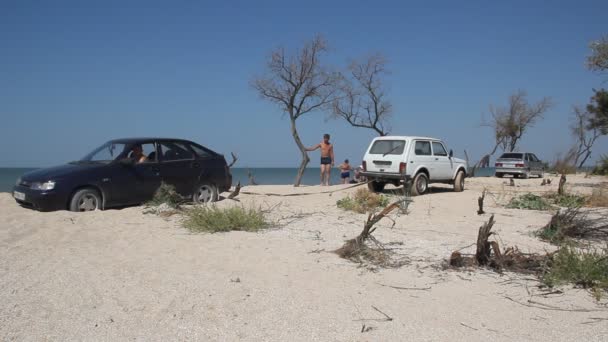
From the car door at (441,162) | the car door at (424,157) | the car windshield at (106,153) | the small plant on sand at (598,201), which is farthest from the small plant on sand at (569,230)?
the car windshield at (106,153)

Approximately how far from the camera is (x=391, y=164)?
12305 millimetres

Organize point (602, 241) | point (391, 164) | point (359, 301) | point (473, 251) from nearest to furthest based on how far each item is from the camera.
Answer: point (359, 301) → point (473, 251) → point (602, 241) → point (391, 164)

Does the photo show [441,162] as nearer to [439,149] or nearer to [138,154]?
[439,149]

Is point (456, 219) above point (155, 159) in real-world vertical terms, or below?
below

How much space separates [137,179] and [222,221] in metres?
3.02

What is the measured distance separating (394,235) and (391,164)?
602cm

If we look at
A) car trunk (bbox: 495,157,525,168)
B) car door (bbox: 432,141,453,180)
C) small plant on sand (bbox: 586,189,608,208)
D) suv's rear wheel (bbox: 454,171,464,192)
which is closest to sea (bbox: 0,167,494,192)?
car door (bbox: 432,141,453,180)

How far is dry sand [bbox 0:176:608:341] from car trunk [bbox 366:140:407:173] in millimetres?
5846

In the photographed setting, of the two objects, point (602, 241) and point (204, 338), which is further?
point (602, 241)

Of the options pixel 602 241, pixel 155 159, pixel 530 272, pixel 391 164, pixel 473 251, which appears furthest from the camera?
pixel 391 164

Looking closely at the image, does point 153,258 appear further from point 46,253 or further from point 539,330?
point 539,330

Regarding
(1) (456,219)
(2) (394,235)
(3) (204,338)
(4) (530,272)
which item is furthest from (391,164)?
(3) (204,338)

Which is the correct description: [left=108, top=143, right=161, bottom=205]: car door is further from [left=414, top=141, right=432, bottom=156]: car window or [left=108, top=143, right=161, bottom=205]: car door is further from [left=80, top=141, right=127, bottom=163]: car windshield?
[left=414, top=141, right=432, bottom=156]: car window

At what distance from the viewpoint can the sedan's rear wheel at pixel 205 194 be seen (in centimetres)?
967
